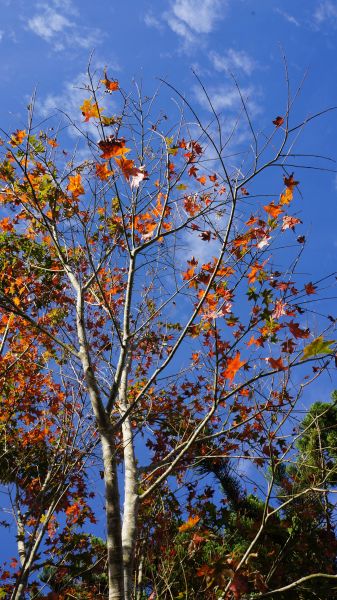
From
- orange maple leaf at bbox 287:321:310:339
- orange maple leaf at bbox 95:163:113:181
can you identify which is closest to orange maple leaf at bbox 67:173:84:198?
orange maple leaf at bbox 95:163:113:181

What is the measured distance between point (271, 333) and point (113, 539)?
2131 millimetres

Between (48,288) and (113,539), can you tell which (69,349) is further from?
(48,288)

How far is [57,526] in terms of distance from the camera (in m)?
6.88

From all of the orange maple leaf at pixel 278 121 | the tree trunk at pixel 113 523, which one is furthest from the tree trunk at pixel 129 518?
the orange maple leaf at pixel 278 121

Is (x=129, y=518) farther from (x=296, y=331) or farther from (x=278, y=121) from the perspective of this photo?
(x=278, y=121)

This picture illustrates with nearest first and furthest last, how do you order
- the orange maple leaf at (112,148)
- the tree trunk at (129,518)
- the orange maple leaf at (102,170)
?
the orange maple leaf at (112,148) → the tree trunk at (129,518) → the orange maple leaf at (102,170)

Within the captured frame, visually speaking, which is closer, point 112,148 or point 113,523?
point 112,148

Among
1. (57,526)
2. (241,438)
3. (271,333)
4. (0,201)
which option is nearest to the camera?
(271,333)

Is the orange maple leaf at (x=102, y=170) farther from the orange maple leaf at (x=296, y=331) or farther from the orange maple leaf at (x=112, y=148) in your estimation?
the orange maple leaf at (x=296, y=331)

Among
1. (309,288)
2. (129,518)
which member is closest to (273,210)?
(309,288)

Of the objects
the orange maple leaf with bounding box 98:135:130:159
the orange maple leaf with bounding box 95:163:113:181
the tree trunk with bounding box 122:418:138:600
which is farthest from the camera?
the orange maple leaf with bounding box 95:163:113:181

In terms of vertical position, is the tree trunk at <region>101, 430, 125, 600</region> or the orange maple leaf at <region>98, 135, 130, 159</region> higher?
the orange maple leaf at <region>98, 135, 130, 159</region>

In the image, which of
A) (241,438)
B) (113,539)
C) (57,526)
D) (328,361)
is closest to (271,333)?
(328,361)

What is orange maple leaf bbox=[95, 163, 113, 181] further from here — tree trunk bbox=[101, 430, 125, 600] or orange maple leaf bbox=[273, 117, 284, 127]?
tree trunk bbox=[101, 430, 125, 600]
